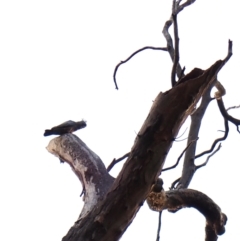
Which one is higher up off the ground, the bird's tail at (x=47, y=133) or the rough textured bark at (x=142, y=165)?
the bird's tail at (x=47, y=133)

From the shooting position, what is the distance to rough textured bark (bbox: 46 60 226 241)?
1625mm

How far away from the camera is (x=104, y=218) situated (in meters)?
1.62

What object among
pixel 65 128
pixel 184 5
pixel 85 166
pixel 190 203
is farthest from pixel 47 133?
pixel 184 5

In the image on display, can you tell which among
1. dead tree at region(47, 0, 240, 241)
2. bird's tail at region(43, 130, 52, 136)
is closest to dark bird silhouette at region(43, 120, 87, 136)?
bird's tail at region(43, 130, 52, 136)

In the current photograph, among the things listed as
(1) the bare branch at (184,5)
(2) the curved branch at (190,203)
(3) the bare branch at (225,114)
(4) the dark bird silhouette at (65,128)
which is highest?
(1) the bare branch at (184,5)

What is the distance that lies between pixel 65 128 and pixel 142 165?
0.80 m

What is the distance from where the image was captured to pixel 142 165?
167cm

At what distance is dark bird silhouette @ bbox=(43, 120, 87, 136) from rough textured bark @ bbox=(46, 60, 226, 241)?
744 mm

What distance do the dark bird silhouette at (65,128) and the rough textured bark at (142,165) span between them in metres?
0.74

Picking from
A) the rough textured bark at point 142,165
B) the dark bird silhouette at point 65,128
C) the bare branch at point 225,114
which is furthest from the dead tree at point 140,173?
the bare branch at point 225,114

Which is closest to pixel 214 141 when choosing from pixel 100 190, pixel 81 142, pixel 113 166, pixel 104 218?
pixel 113 166

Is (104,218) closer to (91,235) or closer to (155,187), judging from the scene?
(91,235)

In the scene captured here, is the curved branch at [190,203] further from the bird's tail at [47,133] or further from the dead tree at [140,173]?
the bird's tail at [47,133]

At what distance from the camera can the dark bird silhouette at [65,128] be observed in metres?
2.38
